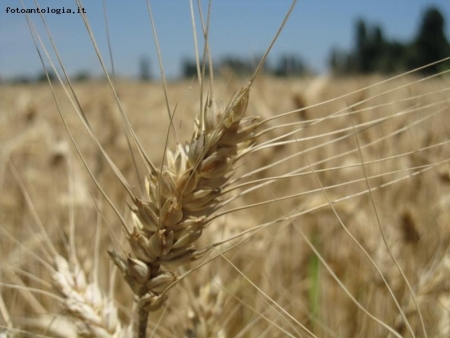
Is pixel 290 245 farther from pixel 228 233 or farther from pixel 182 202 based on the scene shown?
pixel 182 202

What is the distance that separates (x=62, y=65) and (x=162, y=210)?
0.15m

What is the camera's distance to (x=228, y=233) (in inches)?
34.6

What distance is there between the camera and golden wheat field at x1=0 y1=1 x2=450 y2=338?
1.38 feet

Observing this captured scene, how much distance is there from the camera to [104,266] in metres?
1.25

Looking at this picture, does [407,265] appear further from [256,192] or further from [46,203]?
[46,203]

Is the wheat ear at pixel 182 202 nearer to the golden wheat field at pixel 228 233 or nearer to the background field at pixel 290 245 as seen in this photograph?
the golden wheat field at pixel 228 233

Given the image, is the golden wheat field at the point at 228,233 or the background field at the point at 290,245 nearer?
the golden wheat field at the point at 228,233

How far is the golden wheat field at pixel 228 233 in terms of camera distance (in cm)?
42

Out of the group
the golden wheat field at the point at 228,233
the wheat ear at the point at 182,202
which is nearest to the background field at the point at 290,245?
the golden wheat field at the point at 228,233

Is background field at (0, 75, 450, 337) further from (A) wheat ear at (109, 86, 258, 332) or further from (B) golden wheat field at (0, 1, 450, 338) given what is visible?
(A) wheat ear at (109, 86, 258, 332)

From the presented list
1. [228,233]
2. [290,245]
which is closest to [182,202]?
[228,233]

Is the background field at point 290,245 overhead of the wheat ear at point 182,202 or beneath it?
beneath

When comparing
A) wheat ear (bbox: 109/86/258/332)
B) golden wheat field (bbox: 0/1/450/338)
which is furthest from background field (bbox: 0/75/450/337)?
wheat ear (bbox: 109/86/258/332)

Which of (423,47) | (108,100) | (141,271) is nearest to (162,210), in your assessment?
(141,271)
